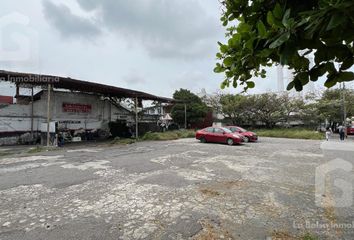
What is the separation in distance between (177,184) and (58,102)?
1728 centimetres

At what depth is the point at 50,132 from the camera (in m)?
16.2

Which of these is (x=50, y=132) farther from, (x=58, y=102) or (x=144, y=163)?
(x=144, y=163)

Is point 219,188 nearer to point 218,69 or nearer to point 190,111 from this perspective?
point 218,69

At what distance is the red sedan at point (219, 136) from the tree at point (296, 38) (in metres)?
13.8

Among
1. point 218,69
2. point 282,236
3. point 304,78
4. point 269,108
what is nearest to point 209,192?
point 282,236

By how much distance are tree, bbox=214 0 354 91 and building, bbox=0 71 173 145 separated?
1477 cm

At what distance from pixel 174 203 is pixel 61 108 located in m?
18.3

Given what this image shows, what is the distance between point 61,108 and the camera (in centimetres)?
2000

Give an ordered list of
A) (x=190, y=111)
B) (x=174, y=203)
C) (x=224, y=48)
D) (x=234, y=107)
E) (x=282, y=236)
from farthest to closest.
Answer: (x=234, y=107)
(x=190, y=111)
(x=174, y=203)
(x=282, y=236)
(x=224, y=48)

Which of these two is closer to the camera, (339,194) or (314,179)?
(339,194)

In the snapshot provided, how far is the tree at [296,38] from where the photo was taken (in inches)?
60.7

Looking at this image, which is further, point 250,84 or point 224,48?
point 250,84

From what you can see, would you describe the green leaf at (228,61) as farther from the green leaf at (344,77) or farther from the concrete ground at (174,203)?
the concrete ground at (174,203)

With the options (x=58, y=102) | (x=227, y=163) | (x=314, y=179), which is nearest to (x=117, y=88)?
(x=58, y=102)
